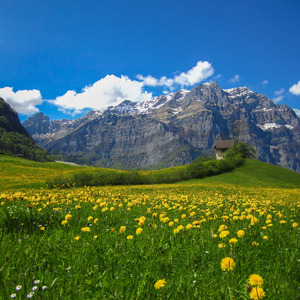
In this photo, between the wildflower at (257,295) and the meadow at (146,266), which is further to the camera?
the meadow at (146,266)

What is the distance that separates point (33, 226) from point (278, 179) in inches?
2301

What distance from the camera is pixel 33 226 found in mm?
4043

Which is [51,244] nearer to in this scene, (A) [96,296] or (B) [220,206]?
(A) [96,296]

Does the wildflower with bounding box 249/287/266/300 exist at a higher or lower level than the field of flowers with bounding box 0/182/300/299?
higher

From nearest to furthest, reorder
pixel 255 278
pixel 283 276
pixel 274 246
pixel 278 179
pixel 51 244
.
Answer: pixel 255 278 < pixel 283 276 < pixel 51 244 < pixel 274 246 < pixel 278 179

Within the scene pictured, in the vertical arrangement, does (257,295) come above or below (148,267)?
above

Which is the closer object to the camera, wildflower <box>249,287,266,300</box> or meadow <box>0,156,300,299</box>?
wildflower <box>249,287,266,300</box>

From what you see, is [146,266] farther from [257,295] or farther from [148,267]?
[257,295]

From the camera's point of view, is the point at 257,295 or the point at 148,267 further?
the point at 148,267

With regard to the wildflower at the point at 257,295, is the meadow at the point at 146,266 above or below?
below

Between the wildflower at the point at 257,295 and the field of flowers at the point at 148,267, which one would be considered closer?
the wildflower at the point at 257,295

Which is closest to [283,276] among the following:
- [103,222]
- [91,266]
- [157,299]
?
[157,299]

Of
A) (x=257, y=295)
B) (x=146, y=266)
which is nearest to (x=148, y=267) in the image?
(x=146, y=266)

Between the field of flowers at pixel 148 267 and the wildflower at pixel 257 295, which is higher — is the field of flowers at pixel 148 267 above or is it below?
below
